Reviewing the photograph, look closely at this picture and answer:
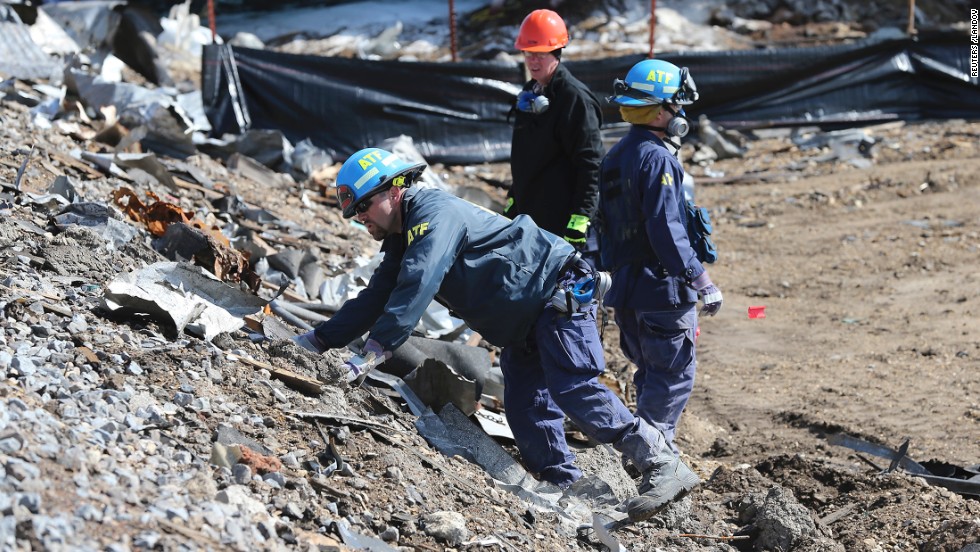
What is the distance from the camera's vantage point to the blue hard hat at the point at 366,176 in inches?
179

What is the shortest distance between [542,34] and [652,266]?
1778 mm

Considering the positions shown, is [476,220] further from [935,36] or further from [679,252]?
[935,36]

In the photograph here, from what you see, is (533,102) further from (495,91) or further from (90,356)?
(495,91)

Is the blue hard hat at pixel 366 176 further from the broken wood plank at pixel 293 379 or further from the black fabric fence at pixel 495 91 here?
the black fabric fence at pixel 495 91

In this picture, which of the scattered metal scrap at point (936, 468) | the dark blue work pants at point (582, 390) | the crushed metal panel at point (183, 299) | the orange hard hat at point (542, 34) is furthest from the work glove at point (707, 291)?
the crushed metal panel at point (183, 299)

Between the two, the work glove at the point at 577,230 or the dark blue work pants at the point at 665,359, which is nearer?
the dark blue work pants at the point at 665,359

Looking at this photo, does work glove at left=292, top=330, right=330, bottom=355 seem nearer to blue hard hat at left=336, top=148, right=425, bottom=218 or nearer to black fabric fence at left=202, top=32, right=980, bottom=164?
blue hard hat at left=336, top=148, right=425, bottom=218

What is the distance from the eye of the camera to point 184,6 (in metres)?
13.8

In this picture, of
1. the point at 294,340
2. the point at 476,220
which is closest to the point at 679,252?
the point at 476,220

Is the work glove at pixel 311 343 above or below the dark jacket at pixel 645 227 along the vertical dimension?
below

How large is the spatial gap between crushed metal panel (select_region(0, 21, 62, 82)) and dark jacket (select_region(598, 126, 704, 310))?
23.4ft

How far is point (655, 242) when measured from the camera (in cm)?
534

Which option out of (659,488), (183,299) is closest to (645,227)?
(659,488)

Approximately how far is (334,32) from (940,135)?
10.1 m
